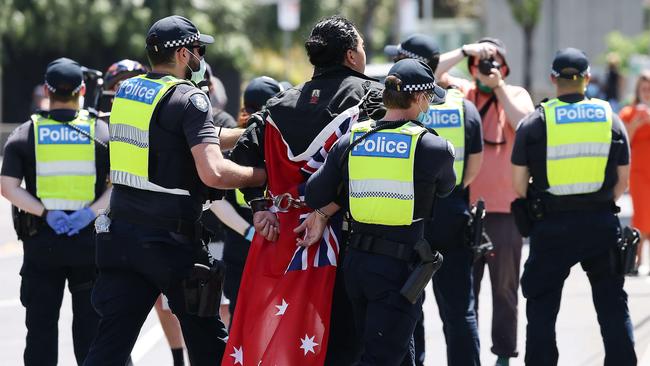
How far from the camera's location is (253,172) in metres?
5.81

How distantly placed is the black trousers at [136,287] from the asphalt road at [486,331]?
279 centimetres

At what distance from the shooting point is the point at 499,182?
8.06m

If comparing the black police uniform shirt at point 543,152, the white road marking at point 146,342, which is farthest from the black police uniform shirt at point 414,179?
the white road marking at point 146,342

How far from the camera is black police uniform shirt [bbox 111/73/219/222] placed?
5.62 metres

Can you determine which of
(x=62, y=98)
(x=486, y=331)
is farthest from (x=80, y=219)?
(x=486, y=331)

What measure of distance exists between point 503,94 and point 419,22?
49524 millimetres

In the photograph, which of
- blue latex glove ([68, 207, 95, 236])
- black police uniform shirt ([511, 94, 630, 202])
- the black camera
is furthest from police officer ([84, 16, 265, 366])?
the black camera

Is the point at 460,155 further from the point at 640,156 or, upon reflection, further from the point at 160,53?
the point at 640,156

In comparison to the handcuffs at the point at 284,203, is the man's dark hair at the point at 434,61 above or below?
above

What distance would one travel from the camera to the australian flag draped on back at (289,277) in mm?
5547

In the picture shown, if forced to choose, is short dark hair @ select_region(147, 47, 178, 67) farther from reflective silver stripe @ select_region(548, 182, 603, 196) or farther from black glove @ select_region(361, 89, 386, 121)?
reflective silver stripe @ select_region(548, 182, 603, 196)

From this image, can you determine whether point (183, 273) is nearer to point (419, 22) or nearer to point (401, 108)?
point (401, 108)

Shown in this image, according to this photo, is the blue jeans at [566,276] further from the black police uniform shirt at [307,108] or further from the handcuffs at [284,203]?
the handcuffs at [284,203]

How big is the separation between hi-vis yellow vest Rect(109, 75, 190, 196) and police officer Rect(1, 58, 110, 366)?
43.8 inches
